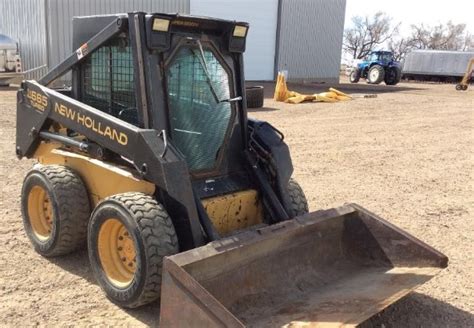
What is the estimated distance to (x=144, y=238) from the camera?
3.33m

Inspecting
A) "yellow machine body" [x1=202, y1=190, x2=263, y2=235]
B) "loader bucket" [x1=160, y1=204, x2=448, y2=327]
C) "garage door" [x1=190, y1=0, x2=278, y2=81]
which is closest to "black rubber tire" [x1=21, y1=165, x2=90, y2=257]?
"yellow machine body" [x1=202, y1=190, x2=263, y2=235]

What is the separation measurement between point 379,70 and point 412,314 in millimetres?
30256

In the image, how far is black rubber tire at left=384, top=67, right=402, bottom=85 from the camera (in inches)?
1264

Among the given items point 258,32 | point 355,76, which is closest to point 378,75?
point 355,76

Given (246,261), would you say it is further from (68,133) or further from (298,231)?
(68,133)

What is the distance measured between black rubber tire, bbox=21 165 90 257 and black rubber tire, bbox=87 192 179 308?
0.64 m

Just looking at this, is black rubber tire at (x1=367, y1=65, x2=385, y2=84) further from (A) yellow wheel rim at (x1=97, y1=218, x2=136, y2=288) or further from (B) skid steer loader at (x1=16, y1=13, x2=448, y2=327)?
(A) yellow wheel rim at (x1=97, y1=218, x2=136, y2=288)

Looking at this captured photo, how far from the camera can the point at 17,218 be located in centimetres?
537

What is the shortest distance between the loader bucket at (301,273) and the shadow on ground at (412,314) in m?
0.25

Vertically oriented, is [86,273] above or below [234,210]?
below

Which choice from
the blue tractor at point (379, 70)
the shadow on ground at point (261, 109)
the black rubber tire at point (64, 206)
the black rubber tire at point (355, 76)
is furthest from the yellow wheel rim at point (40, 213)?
the black rubber tire at point (355, 76)

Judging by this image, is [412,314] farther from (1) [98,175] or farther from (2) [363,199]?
(2) [363,199]

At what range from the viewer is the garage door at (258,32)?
81.5ft

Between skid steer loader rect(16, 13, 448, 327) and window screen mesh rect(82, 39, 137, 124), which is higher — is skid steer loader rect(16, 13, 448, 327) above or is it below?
below
